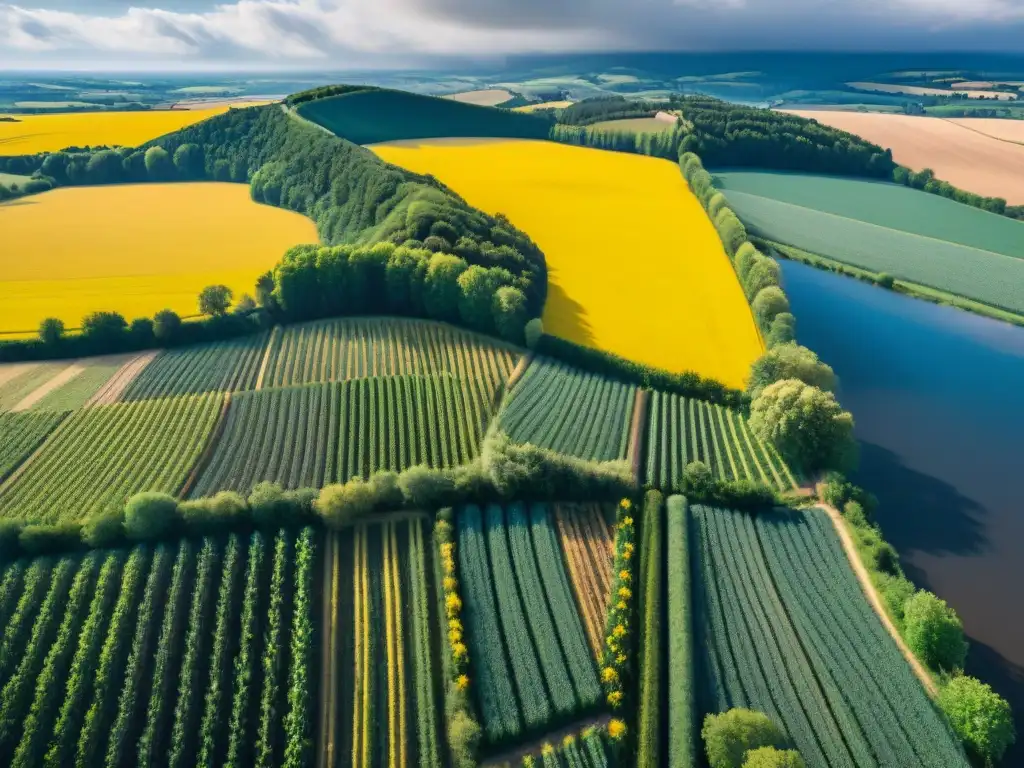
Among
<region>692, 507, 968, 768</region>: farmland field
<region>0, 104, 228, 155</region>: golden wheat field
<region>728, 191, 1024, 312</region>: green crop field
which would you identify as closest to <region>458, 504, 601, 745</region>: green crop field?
<region>692, 507, 968, 768</region>: farmland field

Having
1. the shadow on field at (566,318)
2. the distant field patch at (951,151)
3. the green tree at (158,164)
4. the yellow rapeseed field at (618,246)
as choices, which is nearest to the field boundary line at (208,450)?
the shadow on field at (566,318)

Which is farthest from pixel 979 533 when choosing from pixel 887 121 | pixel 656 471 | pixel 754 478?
pixel 887 121

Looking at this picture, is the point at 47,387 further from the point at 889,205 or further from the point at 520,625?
the point at 889,205

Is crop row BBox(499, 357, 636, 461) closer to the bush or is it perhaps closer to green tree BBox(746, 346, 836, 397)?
green tree BBox(746, 346, 836, 397)

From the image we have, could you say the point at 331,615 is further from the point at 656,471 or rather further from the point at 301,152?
the point at 301,152

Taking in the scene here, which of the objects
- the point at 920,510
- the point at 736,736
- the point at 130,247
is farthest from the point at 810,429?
the point at 130,247

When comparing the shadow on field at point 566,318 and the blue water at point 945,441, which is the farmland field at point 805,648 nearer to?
the blue water at point 945,441
